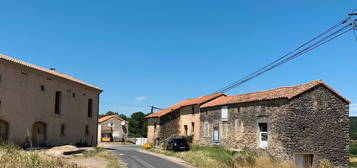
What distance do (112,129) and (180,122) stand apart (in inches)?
1053

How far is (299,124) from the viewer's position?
24.2 metres

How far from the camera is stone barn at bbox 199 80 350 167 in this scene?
23875mm

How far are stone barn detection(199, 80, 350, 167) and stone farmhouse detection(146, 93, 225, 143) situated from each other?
899 cm

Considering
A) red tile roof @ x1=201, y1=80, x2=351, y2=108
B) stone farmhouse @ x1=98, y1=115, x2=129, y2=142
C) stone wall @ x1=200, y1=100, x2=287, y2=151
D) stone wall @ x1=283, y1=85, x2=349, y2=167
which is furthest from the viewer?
stone farmhouse @ x1=98, y1=115, x2=129, y2=142

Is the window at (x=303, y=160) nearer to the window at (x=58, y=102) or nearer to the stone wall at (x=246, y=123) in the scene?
the stone wall at (x=246, y=123)

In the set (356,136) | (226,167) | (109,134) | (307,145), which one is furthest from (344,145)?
(356,136)

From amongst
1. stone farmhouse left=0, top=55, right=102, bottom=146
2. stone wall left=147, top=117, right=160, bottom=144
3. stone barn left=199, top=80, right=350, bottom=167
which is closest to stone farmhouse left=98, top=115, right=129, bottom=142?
stone wall left=147, top=117, right=160, bottom=144

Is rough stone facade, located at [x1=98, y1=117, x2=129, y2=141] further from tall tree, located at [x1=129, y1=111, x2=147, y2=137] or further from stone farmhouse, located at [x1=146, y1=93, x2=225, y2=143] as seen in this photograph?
stone farmhouse, located at [x1=146, y1=93, x2=225, y2=143]

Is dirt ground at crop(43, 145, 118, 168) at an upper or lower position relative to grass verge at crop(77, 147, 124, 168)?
upper

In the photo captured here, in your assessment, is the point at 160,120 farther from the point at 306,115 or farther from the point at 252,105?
the point at 306,115

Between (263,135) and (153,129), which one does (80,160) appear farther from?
(153,129)

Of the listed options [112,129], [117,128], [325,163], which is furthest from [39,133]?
[117,128]

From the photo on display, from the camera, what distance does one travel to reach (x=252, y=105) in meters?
26.8

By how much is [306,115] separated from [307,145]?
2137 millimetres
